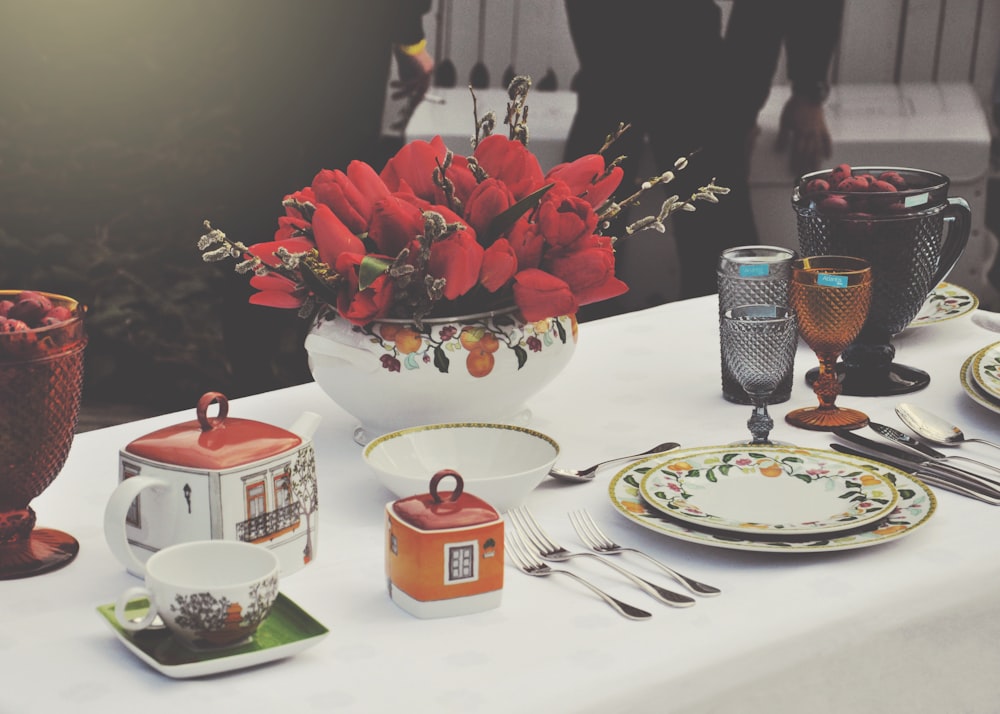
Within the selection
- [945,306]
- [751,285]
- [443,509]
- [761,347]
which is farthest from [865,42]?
[443,509]

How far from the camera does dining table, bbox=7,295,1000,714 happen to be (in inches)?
26.5

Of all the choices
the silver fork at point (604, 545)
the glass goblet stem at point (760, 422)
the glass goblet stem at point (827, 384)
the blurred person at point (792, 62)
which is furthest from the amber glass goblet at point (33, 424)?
the blurred person at point (792, 62)

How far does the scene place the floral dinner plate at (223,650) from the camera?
0.67 meters

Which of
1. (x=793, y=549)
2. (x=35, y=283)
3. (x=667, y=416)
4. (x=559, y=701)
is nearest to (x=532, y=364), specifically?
(x=667, y=416)

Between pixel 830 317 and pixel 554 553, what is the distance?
41 cm

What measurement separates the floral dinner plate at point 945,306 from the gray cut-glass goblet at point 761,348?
0.34 metres

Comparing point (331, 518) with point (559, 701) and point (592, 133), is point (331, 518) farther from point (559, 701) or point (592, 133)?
point (592, 133)

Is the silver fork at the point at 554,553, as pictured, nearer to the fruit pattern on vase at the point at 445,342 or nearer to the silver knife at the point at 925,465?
the fruit pattern on vase at the point at 445,342

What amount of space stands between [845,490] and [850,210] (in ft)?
1.27

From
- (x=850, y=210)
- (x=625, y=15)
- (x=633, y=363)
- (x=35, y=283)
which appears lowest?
(x=35, y=283)

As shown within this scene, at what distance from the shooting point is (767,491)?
3.05 feet

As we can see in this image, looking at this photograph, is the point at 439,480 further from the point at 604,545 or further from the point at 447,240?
the point at 447,240

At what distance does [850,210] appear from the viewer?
3.95ft

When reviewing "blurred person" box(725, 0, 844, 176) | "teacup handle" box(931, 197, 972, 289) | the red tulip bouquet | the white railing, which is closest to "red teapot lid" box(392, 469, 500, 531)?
the red tulip bouquet
